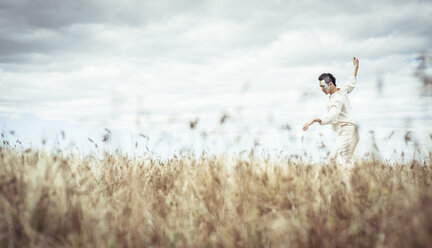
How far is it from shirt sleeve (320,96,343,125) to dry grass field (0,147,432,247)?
4.91 ft

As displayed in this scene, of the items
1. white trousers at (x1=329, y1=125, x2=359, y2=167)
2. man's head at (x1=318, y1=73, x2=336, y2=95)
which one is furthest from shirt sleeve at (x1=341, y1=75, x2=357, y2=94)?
white trousers at (x1=329, y1=125, x2=359, y2=167)

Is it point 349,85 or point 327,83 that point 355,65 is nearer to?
point 349,85

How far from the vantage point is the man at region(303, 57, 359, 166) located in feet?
18.3

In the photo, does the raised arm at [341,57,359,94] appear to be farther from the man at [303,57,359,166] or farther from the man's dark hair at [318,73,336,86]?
the man's dark hair at [318,73,336,86]

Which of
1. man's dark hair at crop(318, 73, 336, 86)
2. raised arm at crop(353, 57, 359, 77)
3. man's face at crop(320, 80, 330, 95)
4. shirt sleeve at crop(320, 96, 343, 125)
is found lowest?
shirt sleeve at crop(320, 96, 343, 125)

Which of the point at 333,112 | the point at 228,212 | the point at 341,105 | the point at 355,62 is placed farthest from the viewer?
the point at 355,62

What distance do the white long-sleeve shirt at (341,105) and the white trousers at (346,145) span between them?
0.55 feet

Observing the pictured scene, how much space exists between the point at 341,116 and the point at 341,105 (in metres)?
0.30

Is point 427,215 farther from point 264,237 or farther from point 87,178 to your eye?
point 87,178

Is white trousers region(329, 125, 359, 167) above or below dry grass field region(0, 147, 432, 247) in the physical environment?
above

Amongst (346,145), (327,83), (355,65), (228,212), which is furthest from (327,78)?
(228,212)

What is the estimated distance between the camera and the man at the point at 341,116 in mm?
5574

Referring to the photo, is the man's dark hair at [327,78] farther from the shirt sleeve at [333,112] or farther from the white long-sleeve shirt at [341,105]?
the shirt sleeve at [333,112]

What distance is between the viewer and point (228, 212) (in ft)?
10.4
